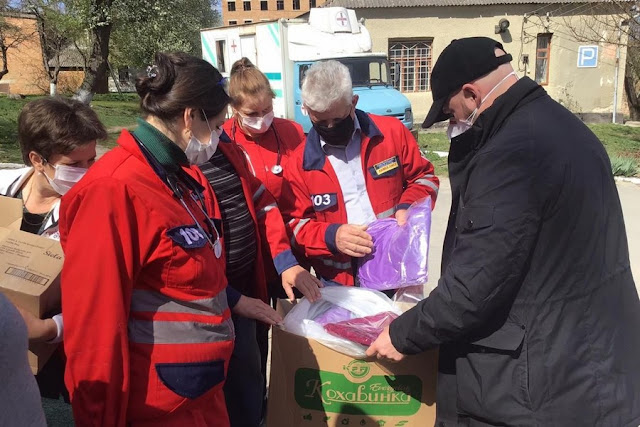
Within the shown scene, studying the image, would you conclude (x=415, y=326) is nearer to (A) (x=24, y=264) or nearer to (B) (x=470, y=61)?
(B) (x=470, y=61)

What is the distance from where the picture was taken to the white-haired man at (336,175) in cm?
256

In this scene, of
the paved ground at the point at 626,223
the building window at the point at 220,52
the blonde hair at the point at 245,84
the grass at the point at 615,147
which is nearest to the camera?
the blonde hair at the point at 245,84

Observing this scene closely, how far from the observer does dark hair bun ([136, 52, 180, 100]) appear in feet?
5.45

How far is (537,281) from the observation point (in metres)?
1.50

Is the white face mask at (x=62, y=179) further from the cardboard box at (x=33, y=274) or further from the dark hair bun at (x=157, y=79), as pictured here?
the dark hair bun at (x=157, y=79)

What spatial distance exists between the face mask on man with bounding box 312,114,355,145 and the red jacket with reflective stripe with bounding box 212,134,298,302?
38 centimetres

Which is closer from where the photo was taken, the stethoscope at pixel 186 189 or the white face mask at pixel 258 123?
the stethoscope at pixel 186 189

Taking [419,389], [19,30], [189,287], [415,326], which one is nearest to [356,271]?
[419,389]

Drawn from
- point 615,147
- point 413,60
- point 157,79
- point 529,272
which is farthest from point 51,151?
point 413,60

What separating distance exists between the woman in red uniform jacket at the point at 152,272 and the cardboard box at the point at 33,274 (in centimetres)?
28

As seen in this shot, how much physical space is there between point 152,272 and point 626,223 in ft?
20.3

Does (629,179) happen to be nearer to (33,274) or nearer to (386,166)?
(386,166)

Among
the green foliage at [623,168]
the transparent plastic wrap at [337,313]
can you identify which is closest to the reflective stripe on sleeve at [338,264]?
the transparent plastic wrap at [337,313]

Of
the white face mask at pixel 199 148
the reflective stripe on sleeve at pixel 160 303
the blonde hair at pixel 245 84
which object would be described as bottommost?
the reflective stripe on sleeve at pixel 160 303
